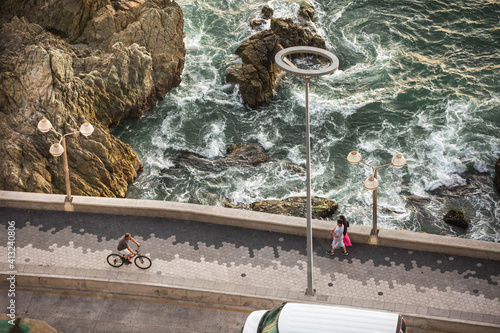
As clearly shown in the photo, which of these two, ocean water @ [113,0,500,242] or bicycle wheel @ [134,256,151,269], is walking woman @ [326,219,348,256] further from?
ocean water @ [113,0,500,242]

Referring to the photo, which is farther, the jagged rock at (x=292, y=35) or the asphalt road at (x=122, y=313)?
the jagged rock at (x=292, y=35)

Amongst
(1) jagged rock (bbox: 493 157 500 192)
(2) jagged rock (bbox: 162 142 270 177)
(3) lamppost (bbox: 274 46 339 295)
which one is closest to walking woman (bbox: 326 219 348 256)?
(3) lamppost (bbox: 274 46 339 295)

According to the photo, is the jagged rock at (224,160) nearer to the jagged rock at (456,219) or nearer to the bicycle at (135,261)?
the jagged rock at (456,219)

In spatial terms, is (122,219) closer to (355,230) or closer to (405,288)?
(355,230)

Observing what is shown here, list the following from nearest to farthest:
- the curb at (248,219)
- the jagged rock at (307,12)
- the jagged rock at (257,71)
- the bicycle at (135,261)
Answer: the bicycle at (135,261)
the curb at (248,219)
the jagged rock at (257,71)
the jagged rock at (307,12)

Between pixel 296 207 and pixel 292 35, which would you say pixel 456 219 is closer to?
pixel 296 207

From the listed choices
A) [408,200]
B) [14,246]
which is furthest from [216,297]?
[408,200]

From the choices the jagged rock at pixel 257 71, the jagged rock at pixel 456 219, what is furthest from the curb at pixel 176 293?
the jagged rock at pixel 257 71
